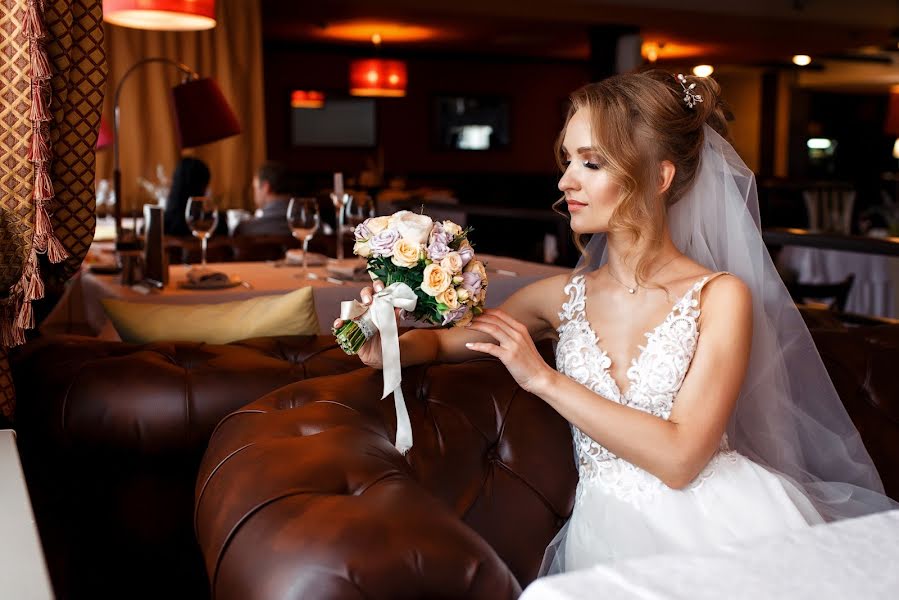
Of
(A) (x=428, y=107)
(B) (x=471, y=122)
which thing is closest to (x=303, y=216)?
(A) (x=428, y=107)

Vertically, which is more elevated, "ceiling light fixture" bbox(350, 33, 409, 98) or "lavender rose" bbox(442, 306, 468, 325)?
"ceiling light fixture" bbox(350, 33, 409, 98)

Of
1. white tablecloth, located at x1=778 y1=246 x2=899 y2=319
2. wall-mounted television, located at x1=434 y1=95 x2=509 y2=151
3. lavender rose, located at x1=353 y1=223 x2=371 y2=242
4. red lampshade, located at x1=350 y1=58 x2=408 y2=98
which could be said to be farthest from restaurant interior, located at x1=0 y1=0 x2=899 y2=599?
wall-mounted television, located at x1=434 y1=95 x2=509 y2=151

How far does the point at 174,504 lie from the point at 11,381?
1.45 ft

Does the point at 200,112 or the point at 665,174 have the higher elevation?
the point at 200,112

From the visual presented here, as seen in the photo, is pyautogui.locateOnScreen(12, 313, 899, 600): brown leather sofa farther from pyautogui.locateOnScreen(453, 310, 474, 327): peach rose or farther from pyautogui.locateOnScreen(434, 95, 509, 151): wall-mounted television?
pyautogui.locateOnScreen(434, 95, 509, 151): wall-mounted television

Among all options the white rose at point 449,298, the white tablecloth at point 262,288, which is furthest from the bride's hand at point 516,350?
the white tablecloth at point 262,288

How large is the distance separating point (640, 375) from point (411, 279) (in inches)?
22.2

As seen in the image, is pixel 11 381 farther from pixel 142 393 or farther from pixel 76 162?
pixel 76 162

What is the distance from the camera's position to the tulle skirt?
6.34 feet

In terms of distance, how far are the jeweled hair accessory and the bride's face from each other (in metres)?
0.23

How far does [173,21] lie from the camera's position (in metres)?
4.16

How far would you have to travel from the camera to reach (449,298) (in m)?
1.69

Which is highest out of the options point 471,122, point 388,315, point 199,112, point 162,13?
point 471,122

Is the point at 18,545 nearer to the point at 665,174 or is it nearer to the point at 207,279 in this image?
the point at 665,174
